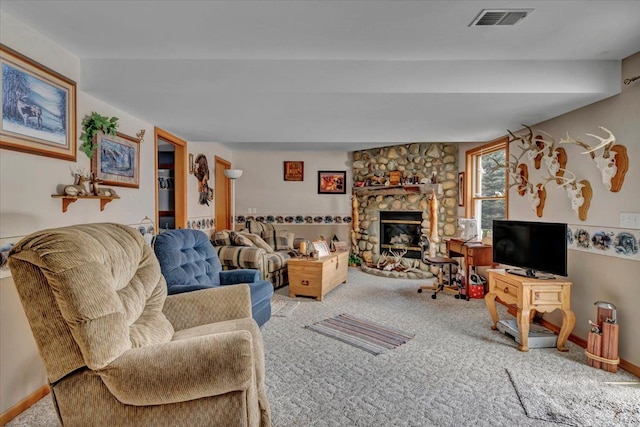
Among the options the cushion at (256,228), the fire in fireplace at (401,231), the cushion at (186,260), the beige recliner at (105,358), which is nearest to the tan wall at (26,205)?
the cushion at (186,260)

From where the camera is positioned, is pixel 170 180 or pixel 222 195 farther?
pixel 222 195

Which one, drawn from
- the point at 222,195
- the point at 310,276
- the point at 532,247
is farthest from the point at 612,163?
the point at 222,195

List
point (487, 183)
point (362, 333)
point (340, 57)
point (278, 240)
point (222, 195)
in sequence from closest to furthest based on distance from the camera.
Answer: point (340, 57)
point (362, 333)
point (487, 183)
point (278, 240)
point (222, 195)

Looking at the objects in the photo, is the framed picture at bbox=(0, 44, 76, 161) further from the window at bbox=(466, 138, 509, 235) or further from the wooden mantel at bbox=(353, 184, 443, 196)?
the wooden mantel at bbox=(353, 184, 443, 196)

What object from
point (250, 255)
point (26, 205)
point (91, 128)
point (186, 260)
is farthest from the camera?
point (250, 255)

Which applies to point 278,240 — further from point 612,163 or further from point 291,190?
point 612,163

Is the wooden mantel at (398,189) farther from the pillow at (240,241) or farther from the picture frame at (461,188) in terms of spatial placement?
the pillow at (240,241)

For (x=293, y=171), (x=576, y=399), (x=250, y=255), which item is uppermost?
(x=293, y=171)

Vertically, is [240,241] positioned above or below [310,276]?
above

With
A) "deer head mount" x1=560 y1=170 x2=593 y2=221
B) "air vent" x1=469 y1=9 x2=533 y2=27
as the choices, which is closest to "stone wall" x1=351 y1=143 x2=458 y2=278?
"deer head mount" x1=560 y1=170 x2=593 y2=221

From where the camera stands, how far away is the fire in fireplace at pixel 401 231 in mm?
6391

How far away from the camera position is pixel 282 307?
4.17m

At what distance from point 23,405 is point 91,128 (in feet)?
6.14

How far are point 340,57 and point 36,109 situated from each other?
198 centimetres
